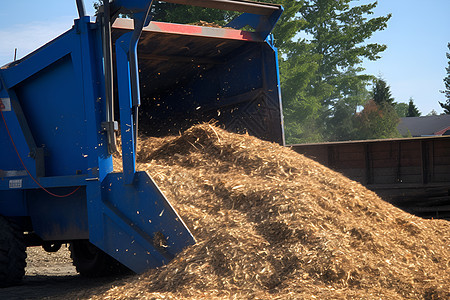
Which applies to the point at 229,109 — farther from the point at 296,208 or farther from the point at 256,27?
the point at 296,208

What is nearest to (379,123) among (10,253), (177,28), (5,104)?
(177,28)

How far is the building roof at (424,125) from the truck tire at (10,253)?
51838 mm

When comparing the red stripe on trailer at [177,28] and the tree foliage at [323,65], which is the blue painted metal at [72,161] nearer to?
the red stripe on trailer at [177,28]

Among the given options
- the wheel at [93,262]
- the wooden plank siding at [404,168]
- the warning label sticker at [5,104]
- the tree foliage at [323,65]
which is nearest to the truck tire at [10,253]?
the wheel at [93,262]

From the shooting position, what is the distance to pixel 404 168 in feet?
33.1

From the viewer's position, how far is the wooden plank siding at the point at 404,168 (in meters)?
9.76

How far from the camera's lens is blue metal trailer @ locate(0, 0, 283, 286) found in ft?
15.7

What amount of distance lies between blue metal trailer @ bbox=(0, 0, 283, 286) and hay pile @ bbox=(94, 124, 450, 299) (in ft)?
1.10

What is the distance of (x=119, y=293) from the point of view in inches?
168

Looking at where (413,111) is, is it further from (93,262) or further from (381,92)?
(93,262)

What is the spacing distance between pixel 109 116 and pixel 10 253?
1953 millimetres

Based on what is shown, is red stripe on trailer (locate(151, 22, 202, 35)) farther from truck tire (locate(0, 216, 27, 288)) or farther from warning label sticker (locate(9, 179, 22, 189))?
truck tire (locate(0, 216, 27, 288))

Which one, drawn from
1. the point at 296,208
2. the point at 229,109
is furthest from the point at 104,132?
the point at 229,109

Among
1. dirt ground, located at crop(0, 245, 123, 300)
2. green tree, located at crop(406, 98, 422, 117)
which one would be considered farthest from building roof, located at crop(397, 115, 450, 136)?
dirt ground, located at crop(0, 245, 123, 300)
